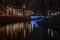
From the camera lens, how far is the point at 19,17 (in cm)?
1952

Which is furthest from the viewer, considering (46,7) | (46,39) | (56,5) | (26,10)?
(26,10)

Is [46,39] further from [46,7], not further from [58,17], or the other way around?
[46,7]

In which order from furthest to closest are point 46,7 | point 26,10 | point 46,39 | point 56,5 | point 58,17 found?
point 26,10
point 46,7
point 56,5
point 58,17
point 46,39

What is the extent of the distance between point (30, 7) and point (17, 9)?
57.0 inches

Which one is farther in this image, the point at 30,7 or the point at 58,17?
the point at 30,7

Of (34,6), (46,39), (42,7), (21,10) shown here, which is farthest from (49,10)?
(46,39)

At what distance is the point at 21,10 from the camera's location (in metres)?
18.2

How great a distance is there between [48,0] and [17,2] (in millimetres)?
4526

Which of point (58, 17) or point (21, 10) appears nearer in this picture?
point (58, 17)

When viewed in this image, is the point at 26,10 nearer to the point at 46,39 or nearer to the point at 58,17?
the point at 58,17

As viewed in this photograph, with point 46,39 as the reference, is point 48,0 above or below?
above

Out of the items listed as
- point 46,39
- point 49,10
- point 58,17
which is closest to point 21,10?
Answer: point 49,10

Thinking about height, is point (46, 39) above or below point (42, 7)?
below

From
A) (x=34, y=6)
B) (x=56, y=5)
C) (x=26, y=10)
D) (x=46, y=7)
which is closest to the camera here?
(x=56, y=5)
